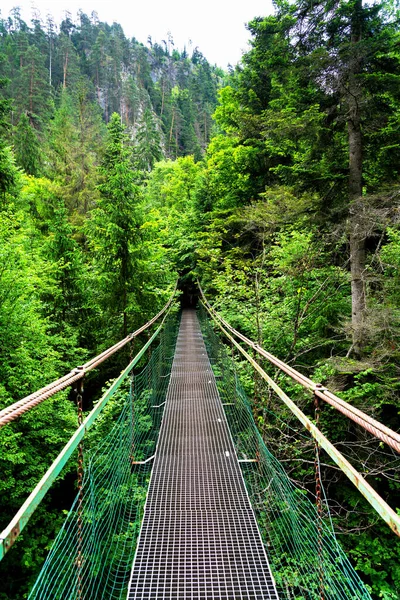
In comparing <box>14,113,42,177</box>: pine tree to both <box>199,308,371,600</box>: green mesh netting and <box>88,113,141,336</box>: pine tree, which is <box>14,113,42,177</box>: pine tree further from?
<box>199,308,371,600</box>: green mesh netting

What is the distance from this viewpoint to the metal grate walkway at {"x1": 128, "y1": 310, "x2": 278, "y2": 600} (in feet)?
5.91

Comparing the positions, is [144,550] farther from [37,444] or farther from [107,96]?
[107,96]

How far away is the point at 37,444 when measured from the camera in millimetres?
5465

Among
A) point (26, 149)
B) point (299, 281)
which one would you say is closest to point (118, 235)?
point (299, 281)

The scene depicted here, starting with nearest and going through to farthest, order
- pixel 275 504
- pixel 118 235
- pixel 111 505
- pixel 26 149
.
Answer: pixel 111 505 → pixel 275 504 → pixel 118 235 → pixel 26 149

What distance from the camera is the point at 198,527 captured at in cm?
221

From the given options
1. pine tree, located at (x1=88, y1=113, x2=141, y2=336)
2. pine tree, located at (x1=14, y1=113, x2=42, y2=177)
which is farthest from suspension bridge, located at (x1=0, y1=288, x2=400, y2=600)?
pine tree, located at (x1=14, y1=113, x2=42, y2=177)

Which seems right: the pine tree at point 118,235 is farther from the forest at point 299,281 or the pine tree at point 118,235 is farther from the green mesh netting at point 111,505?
the green mesh netting at point 111,505

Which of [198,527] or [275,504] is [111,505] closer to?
[198,527]

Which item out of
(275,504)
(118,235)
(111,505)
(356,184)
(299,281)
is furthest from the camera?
(118,235)

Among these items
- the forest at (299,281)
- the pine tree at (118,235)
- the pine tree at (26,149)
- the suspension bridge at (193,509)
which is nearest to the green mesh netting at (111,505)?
the suspension bridge at (193,509)

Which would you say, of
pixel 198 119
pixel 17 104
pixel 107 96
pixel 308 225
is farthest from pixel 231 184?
pixel 107 96

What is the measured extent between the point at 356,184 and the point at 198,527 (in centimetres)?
555

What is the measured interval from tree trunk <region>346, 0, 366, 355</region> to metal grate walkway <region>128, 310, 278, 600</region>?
323 centimetres
